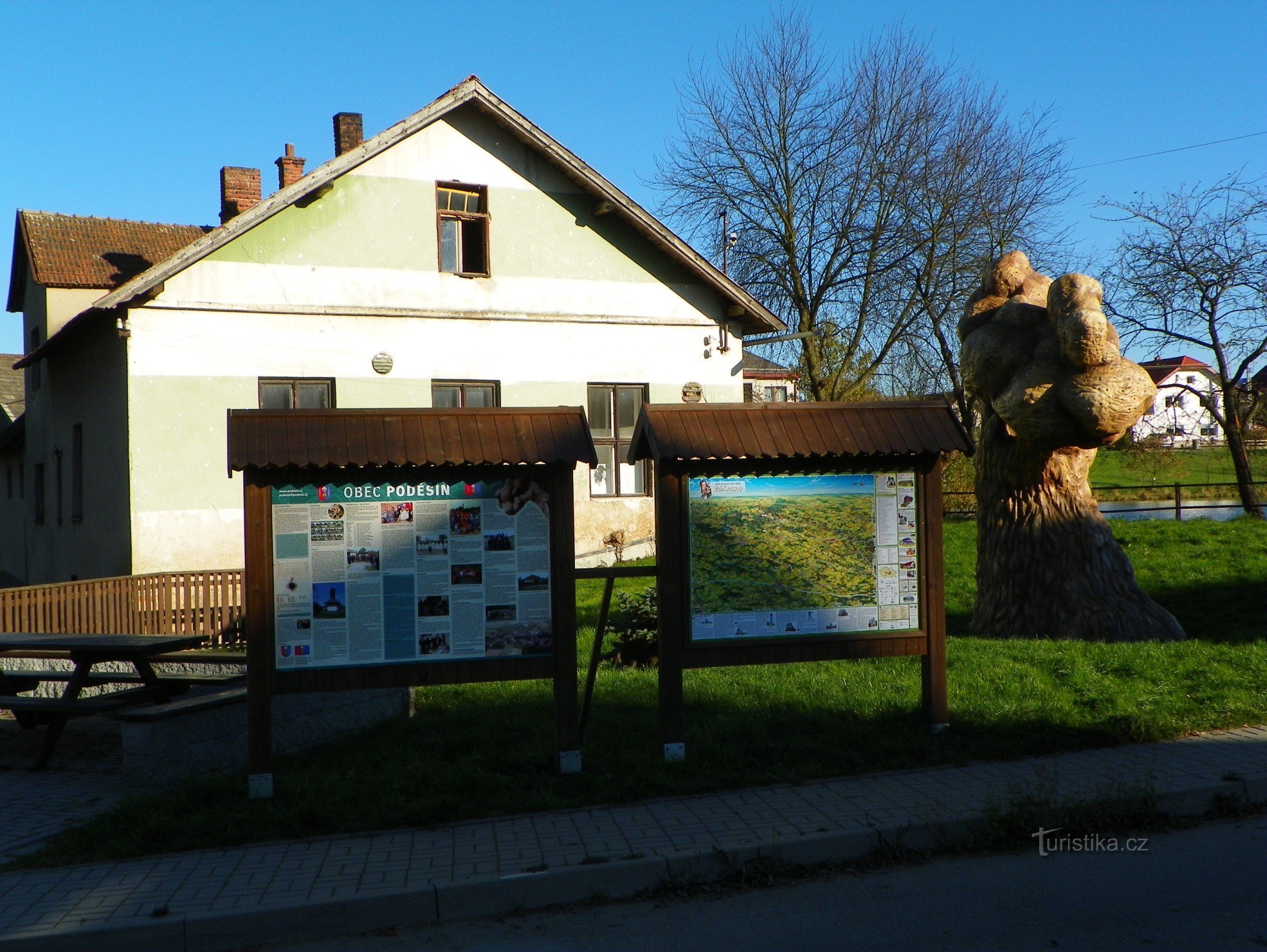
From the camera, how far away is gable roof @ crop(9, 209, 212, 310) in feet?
69.4

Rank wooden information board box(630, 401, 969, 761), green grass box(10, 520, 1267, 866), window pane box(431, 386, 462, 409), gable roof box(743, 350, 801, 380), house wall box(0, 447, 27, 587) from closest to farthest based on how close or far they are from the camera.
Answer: green grass box(10, 520, 1267, 866), wooden information board box(630, 401, 969, 761), window pane box(431, 386, 462, 409), house wall box(0, 447, 27, 587), gable roof box(743, 350, 801, 380)

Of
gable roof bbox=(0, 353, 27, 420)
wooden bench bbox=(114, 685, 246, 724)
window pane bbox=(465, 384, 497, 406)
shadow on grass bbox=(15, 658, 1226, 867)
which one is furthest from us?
gable roof bbox=(0, 353, 27, 420)

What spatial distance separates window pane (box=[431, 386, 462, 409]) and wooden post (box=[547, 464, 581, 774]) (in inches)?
469

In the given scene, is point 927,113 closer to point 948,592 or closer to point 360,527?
point 948,592

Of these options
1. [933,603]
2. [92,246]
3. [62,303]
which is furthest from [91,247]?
[933,603]

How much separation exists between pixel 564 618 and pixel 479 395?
12.5 meters

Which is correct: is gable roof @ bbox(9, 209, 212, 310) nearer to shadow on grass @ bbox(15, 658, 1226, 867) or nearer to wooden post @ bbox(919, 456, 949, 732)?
shadow on grass @ bbox(15, 658, 1226, 867)

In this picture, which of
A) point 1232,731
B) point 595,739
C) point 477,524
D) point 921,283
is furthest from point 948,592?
point 921,283

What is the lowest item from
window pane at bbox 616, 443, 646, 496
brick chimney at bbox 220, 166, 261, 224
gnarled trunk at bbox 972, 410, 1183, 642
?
gnarled trunk at bbox 972, 410, 1183, 642

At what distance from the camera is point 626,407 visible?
2072cm

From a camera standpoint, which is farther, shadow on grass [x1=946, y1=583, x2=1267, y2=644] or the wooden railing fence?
the wooden railing fence

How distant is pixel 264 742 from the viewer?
22.9 feet

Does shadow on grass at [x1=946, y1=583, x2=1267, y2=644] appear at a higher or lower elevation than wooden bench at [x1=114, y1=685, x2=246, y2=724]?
lower

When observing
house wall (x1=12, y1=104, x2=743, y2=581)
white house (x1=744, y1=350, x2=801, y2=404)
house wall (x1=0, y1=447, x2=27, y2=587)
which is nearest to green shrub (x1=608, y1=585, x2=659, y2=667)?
house wall (x1=12, y1=104, x2=743, y2=581)
